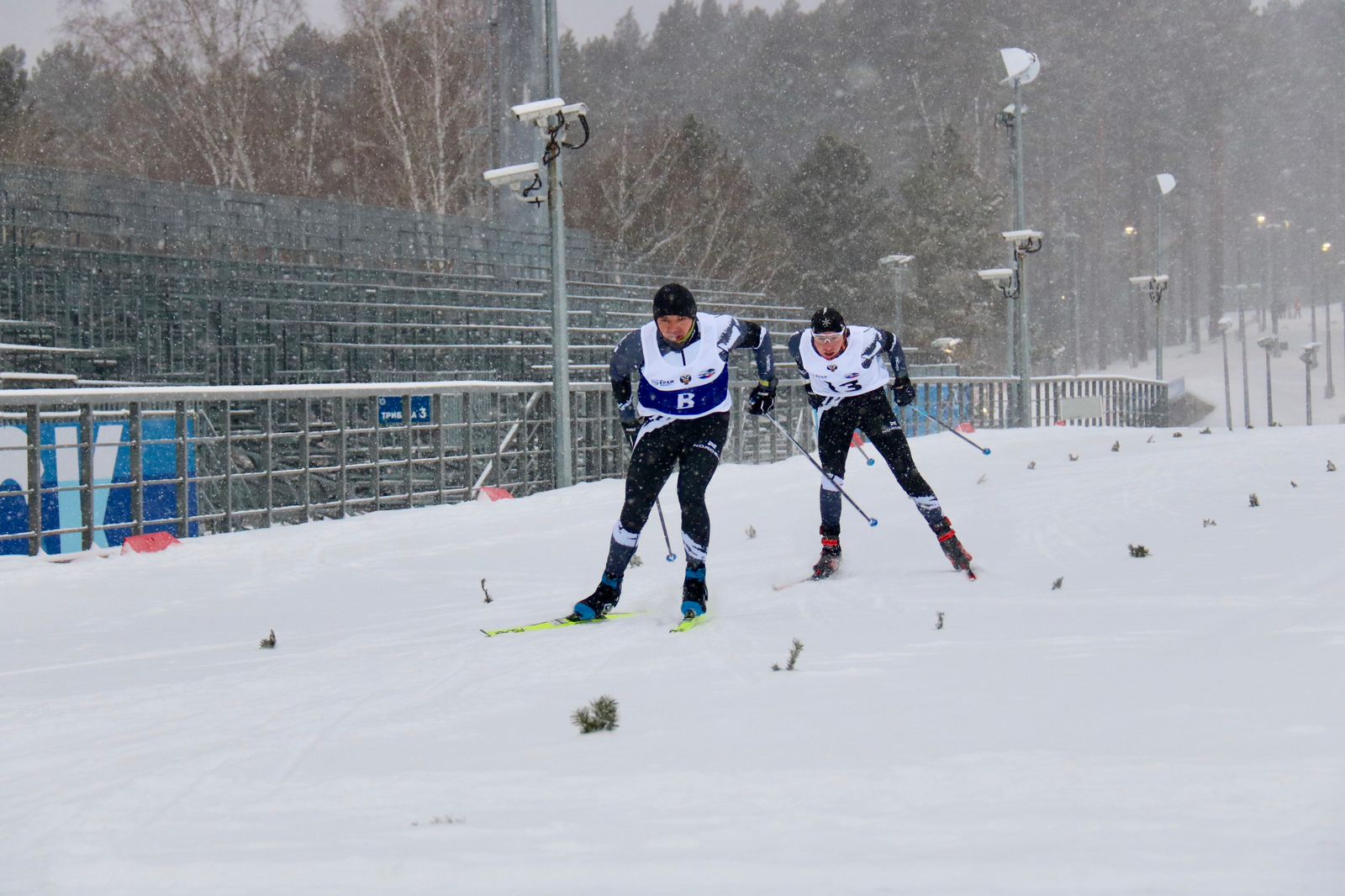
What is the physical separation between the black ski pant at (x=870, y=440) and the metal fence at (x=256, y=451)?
5.51 metres

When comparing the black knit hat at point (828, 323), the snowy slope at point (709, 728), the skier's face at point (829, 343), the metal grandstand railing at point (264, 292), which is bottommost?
the snowy slope at point (709, 728)

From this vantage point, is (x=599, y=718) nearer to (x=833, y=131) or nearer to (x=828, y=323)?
(x=828, y=323)

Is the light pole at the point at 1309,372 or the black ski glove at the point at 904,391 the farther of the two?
the light pole at the point at 1309,372

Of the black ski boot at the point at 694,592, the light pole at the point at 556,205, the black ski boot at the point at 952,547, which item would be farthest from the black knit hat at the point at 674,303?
the light pole at the point at 556,205

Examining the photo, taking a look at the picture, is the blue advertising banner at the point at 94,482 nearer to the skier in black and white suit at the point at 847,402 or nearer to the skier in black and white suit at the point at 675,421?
the skier in black and white suit at the point at 675,421

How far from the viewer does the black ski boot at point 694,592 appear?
683 cm

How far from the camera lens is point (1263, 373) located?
6850 cm

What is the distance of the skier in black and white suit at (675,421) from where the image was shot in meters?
7.06

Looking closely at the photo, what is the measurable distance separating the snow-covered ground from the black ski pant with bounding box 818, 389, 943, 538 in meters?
40.0

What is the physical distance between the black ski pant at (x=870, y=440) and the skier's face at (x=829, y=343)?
1.06 ft

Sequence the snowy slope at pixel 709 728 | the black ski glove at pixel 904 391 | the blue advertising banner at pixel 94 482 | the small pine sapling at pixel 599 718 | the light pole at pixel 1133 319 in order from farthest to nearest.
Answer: the light pole at pixel 1133 319 → the blue advertising banner at pixel 94 482 → the black ski glove at pixel 904 391 → the small pine sapling at pixel 599 718 → the snowy slope at pixel 709 728

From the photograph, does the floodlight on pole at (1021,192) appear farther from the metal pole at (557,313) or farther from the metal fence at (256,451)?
the metal pole at (557,313)

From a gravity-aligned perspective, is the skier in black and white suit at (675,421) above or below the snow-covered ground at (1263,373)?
below

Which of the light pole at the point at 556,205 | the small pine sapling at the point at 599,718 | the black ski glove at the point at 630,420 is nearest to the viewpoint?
the small pine sapling at the point at 599,718
